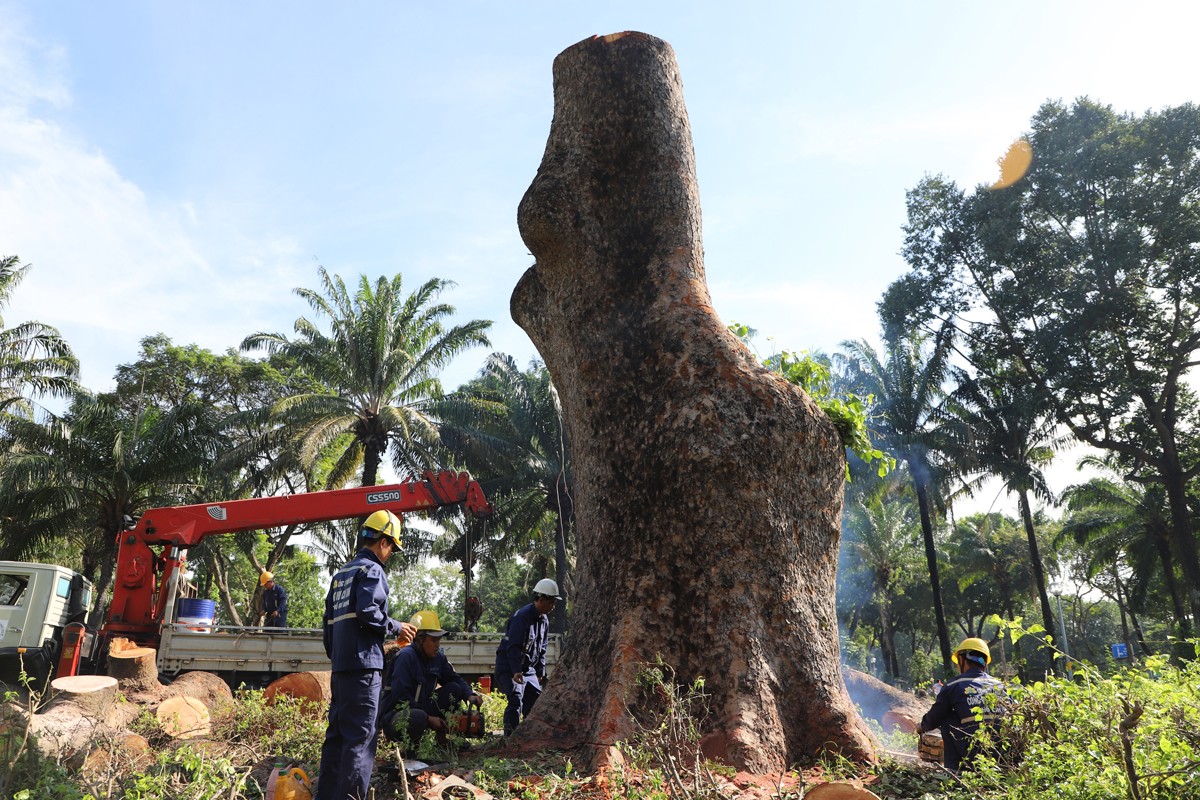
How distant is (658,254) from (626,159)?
933 millimetres

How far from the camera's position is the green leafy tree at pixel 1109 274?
75.7ft

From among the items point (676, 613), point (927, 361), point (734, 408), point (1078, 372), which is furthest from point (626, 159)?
point (927, 361)

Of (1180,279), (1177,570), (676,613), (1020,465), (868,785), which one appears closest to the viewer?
(868,785)

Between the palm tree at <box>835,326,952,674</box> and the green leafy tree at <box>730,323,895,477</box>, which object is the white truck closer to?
the green leafy tree at <box>730,323,895,477</box>

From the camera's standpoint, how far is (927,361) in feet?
96.3

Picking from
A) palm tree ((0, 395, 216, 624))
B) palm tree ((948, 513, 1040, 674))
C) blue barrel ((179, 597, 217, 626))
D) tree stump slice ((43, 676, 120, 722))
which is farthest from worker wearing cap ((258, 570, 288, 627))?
palm tree ((948, 513, 1040, 674))

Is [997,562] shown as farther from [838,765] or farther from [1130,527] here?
[838,765]

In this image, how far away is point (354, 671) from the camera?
4.98 metres

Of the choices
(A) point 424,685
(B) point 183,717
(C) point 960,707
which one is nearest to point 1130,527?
(C) point 960,707

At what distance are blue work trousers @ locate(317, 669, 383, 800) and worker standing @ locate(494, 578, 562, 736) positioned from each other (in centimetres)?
252

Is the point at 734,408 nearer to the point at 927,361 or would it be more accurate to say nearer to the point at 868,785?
the point at 868,785

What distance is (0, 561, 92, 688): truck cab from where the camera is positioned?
10.9 meters

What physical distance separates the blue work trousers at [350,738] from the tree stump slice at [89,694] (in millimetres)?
4099

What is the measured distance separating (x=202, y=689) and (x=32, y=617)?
3.04 metres
